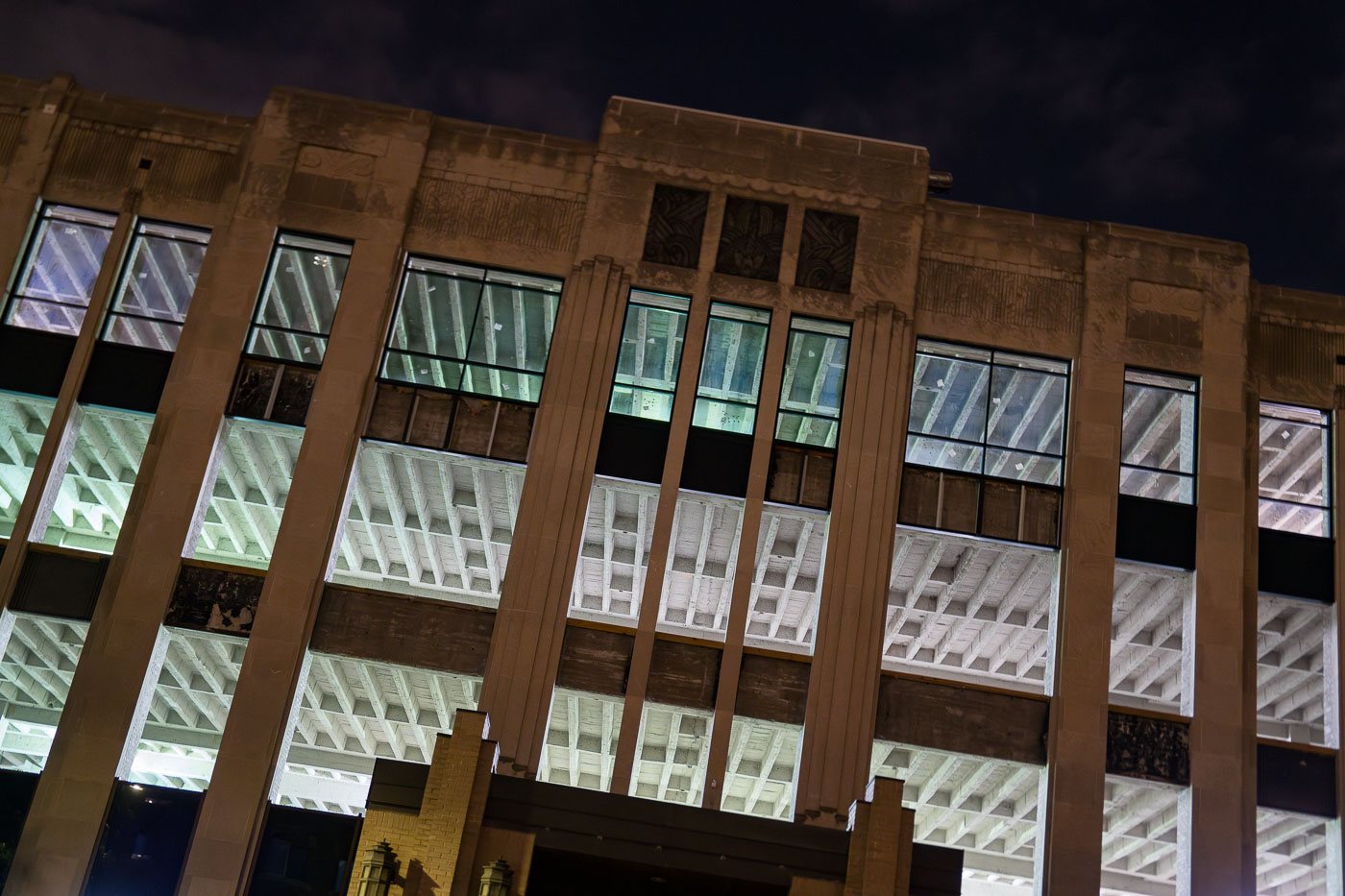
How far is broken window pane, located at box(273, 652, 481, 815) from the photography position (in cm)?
3516

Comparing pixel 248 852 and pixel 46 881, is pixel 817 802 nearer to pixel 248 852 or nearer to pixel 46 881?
pixel 248 852

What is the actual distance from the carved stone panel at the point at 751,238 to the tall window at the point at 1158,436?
8.26 metres

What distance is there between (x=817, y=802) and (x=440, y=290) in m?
13.6

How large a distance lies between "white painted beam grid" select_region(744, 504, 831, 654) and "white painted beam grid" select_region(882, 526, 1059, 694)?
2.25 metres

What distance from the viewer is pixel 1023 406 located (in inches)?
1154

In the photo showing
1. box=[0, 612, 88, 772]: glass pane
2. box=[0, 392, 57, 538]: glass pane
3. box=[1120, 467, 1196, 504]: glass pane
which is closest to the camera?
box=[1120, 467, 1196, 504]: glass pane

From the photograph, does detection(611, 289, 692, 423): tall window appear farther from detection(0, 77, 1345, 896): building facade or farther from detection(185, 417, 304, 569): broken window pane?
detection(185, 417, 304, 569): broken window pane

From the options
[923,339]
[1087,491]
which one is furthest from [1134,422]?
[923,339]

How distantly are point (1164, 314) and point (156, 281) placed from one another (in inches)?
884

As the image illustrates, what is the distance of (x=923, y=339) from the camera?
28906 millimetres

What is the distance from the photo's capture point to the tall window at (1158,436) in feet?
93.6

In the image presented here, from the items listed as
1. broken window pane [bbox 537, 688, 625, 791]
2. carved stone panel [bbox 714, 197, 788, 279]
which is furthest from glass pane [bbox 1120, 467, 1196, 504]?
broken window pane [bbox 537, 688, 625, 791]

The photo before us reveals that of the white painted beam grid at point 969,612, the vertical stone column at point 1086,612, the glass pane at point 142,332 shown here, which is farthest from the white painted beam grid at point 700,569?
the glass pane at point 142,332

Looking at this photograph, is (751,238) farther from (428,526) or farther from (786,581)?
(428,526)
